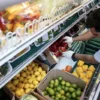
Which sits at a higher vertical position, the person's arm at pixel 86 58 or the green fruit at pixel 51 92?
the person's arm at pixel 86 58

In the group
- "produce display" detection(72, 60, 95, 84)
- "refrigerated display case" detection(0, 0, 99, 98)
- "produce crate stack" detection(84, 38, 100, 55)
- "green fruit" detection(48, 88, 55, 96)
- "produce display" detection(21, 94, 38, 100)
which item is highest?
"refrigerated display case" detection(0, 0, 99, 98)

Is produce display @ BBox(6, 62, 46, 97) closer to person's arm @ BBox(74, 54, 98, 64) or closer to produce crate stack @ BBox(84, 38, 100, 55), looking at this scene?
person's arm @ BBox(74, 54, 98, 64)

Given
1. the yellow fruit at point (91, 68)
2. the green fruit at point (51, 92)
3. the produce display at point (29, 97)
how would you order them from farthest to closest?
the yellow fruit at point (91, 68) → the green fruit at point (51, 92) → the produce display at point (29, 97)

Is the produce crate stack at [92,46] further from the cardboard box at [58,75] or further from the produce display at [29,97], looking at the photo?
the produce display at [29,97]

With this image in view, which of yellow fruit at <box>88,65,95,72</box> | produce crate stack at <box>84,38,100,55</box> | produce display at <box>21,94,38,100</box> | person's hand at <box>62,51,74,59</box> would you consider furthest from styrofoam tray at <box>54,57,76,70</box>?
produce display at <box>21,94,38,100</box>

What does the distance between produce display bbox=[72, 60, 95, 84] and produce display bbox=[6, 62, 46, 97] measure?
1.73 feet

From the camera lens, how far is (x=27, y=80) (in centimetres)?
199

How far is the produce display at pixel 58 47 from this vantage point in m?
2.37

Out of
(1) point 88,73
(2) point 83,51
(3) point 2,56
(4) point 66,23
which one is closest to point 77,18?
(4) point 66,23

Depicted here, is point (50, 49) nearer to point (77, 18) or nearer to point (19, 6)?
point (77, 18)

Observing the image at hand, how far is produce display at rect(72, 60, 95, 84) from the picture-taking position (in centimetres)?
238

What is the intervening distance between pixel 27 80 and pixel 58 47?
686 millimetres

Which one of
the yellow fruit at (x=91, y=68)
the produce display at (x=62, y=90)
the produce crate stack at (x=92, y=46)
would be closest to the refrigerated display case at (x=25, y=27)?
the produce display at (x=62, y=90)

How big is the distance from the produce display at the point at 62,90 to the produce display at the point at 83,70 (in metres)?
0.30
